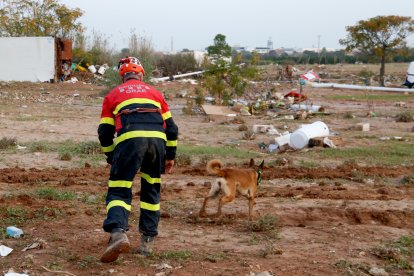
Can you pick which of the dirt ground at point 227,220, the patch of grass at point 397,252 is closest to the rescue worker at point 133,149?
the dirt ground at point 227,220

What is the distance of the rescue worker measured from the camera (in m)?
5.45

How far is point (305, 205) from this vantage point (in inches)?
317

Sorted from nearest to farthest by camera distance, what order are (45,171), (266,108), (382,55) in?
(45,171), (266,108), (382,55)

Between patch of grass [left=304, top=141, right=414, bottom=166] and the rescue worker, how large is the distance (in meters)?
7.02

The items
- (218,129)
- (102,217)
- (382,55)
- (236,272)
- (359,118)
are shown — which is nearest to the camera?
(236,272)

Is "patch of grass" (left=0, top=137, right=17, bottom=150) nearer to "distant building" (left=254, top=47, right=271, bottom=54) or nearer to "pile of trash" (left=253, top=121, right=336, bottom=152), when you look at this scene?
"pile of trash" (left=253, top=121, right=336, bottom=152)

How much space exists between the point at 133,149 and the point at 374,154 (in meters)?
8.40

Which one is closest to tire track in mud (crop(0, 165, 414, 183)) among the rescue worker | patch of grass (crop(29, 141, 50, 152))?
patch of grass (crop(29, 141, 50, 152))

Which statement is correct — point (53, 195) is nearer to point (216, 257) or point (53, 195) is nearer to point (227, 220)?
point (227, 220)

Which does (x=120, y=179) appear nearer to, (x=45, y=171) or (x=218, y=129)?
(x=45, y=171)

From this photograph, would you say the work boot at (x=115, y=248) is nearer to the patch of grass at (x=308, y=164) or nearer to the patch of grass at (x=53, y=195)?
the patch of grass at (x=53, y=195)

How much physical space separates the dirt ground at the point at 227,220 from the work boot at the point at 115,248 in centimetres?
10

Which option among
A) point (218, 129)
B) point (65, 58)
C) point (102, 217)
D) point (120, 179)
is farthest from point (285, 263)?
point (65, 58)

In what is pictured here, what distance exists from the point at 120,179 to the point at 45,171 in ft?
16.7
